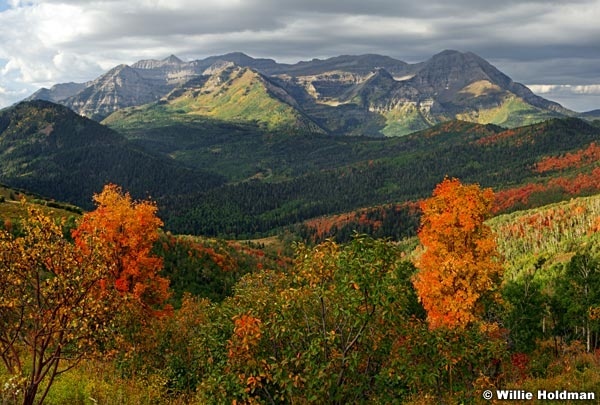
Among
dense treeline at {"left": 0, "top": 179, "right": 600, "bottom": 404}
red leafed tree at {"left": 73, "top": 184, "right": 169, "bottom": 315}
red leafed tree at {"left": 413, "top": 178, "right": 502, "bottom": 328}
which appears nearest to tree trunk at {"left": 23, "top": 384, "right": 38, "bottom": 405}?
dense treeline at {"left": 0, "top": 179, "right": 600, "bottom": 404}

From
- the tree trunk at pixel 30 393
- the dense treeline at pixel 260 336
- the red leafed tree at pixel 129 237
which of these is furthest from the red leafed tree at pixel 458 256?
the tree trunk at pixel 30 393

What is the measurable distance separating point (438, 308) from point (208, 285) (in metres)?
58.7

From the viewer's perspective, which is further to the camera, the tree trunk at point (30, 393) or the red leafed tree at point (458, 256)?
the red leafed tree at point (458, 256)

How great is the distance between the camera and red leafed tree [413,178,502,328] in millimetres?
36500

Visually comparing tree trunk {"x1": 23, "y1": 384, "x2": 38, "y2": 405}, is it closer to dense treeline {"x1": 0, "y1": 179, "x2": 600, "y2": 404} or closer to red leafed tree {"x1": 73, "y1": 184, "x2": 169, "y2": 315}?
dense treeline {"x1": 0, "y1": 179, "x2": 600, "y2": 404}

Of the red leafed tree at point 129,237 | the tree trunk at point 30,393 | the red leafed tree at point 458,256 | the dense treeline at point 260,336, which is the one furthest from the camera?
the red leafed tree at point 129,237

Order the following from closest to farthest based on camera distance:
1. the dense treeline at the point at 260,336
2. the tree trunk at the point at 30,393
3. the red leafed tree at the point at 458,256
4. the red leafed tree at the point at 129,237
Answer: the dense treeline at the point at 260,336
the tree trunk at the point at 30,393
the red leafed tree at the point at 458,256
the red leafed tree at the point at 129,237

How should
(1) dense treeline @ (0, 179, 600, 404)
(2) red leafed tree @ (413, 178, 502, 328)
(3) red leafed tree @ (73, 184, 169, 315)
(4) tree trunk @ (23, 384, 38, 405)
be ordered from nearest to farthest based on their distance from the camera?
(1) dense treeline @ (0, 179, 600, 404) → (4) tree trunk @ (23, 384, 38, 405) → (2) red leafed tree @ (413, 178, 502, 328) → (3) red leafed tree @ (73, 184, 169, 315)

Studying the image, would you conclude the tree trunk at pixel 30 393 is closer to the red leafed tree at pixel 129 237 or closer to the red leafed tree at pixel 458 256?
the red leafed tree at pixel 129 237

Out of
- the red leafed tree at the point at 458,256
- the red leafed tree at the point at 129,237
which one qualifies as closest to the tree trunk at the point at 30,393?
the red leafed tree at the point at 129,237

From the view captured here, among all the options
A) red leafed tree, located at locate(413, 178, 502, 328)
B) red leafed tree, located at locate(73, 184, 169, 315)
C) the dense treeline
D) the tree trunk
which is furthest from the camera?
red leafed tree, located at locate(73, 184, 169, 315)

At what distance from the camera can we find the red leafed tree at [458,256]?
1437 inches

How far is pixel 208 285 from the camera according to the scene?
88062 millimetres

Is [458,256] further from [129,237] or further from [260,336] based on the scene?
[129,237]
